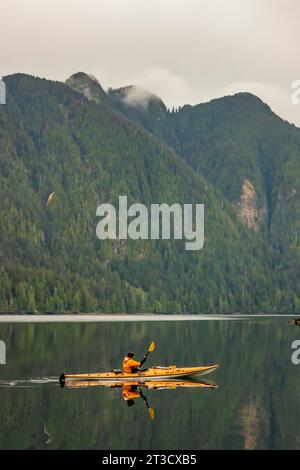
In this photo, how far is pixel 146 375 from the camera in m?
82.7

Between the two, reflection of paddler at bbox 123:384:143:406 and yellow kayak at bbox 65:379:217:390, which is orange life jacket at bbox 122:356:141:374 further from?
reflection of paddler at bbox 123:384:143:406

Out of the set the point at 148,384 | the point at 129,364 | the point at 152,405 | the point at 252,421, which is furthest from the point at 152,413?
the point at 148,384

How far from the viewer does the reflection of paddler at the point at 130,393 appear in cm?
7206

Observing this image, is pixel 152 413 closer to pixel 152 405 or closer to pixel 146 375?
pixel 152 405

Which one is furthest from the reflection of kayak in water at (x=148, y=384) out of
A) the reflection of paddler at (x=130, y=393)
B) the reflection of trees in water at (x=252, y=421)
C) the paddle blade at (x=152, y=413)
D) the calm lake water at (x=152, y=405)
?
the paddle blade at (x=152, y=413)

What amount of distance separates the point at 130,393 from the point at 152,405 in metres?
7.26

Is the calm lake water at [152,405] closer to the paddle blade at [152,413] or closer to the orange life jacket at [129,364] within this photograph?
the paddle blade at [152,413]

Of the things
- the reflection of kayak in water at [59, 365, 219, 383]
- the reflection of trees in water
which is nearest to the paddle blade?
the reflection of trees in water

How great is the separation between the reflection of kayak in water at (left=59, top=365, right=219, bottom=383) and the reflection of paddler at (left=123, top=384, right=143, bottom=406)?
3.34ft

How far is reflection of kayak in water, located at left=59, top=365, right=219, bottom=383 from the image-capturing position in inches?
3164
